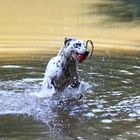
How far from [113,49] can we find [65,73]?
373 centimetres

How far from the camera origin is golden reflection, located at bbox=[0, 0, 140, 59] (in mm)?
11459

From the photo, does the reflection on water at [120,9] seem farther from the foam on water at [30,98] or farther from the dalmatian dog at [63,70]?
Answer: the dalmatian dog at [63,70]

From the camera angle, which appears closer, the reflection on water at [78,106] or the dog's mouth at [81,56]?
the reflection on water at [78,106]

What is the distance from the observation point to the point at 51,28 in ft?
46.6

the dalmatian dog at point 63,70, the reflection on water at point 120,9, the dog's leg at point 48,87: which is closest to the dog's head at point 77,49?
the dalmatian dog at point 63,70

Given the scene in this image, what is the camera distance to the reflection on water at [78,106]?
19.9 feet

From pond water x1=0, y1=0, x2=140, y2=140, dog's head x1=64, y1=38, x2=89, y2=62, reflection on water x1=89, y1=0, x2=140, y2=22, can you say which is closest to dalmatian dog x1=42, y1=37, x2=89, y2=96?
dog's head x1=64, y1=38, x2=89, y2=62

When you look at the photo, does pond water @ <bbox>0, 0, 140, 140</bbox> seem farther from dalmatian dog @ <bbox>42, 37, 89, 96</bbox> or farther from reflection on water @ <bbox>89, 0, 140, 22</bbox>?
dalmatian dog @ <bbox>42, 37, 89, 96</bbox>

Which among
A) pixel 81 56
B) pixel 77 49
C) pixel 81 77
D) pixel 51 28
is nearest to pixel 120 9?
pixel 51 28

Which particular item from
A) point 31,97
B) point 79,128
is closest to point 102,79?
point 31,97

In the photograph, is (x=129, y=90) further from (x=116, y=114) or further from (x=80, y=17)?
(x=80, y=17)

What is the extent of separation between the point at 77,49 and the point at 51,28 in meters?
7.30

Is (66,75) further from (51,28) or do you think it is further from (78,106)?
(51,28)

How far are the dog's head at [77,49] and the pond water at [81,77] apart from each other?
612mm
